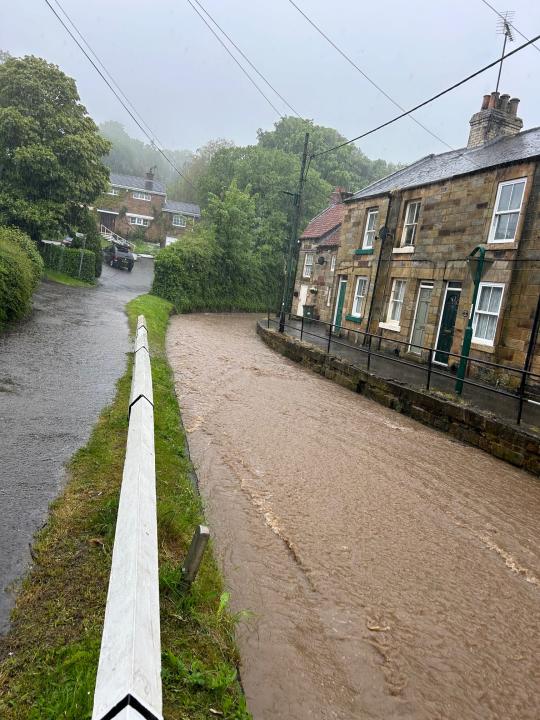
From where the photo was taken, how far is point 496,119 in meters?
17.7

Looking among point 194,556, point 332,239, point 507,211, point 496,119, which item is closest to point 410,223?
point 496,119

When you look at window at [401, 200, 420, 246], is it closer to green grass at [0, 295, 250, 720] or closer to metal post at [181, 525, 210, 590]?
green grass at [0, 295, 250, 720]

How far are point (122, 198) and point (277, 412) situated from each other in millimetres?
56609

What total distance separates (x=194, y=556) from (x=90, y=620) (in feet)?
2.17

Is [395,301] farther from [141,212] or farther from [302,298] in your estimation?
[141,212]

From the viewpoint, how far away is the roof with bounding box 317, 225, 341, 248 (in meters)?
27.8

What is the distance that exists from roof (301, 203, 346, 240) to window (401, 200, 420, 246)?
11291mm

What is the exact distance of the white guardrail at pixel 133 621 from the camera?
155cm

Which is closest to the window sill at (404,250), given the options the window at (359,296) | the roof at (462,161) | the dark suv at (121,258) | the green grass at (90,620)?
the roof at (462,161)

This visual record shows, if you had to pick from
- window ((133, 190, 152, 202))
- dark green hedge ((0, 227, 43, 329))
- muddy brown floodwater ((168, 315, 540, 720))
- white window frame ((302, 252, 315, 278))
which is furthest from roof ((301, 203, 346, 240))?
window ((133, 190, 152, 202))

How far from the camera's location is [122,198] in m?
60.5

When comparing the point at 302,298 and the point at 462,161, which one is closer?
the point at 462,161

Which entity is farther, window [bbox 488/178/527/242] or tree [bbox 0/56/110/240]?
tree [bbox 0/56/110/240]

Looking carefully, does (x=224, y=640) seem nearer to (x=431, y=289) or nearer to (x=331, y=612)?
(x=331, y=612)
